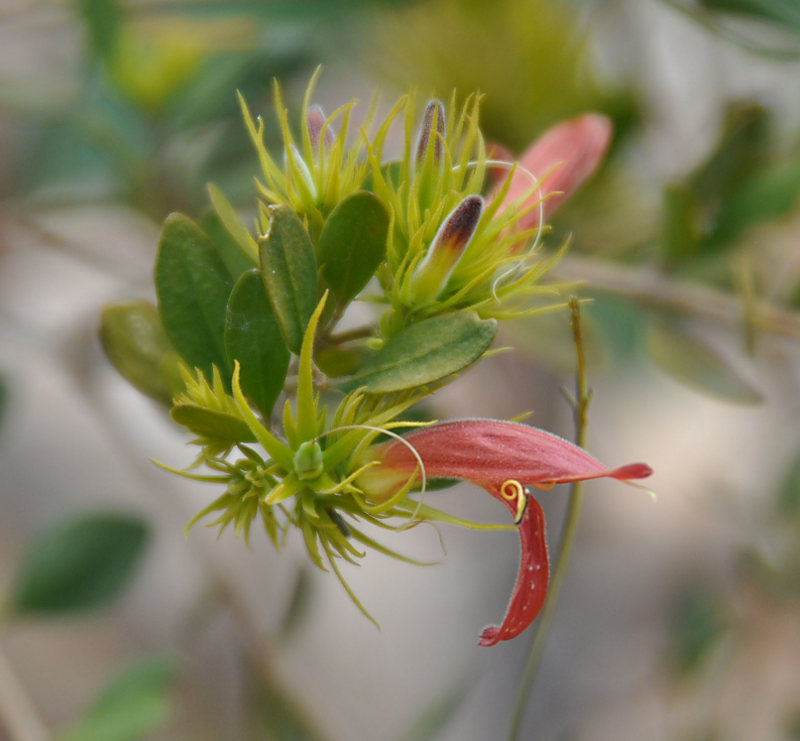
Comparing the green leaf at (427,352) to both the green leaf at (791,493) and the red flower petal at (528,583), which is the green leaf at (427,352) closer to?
the red flower petal at (528,583)

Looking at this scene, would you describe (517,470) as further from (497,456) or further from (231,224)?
(231,224)

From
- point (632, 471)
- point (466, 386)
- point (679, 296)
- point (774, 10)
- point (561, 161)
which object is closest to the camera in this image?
point (632, 471)

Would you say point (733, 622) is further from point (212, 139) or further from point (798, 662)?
point (212, 139)

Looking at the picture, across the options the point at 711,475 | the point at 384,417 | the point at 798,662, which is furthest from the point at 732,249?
the point at 798,662

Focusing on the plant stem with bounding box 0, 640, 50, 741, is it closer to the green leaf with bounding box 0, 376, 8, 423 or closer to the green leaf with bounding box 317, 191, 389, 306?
the green leaf with bounding box 0, 376, 8, 423

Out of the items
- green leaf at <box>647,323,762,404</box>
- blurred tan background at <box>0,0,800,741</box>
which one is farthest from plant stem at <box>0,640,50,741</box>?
green leaf at <box>647,323,762,404</box>

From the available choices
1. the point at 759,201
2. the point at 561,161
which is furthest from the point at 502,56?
the point at 561,161
